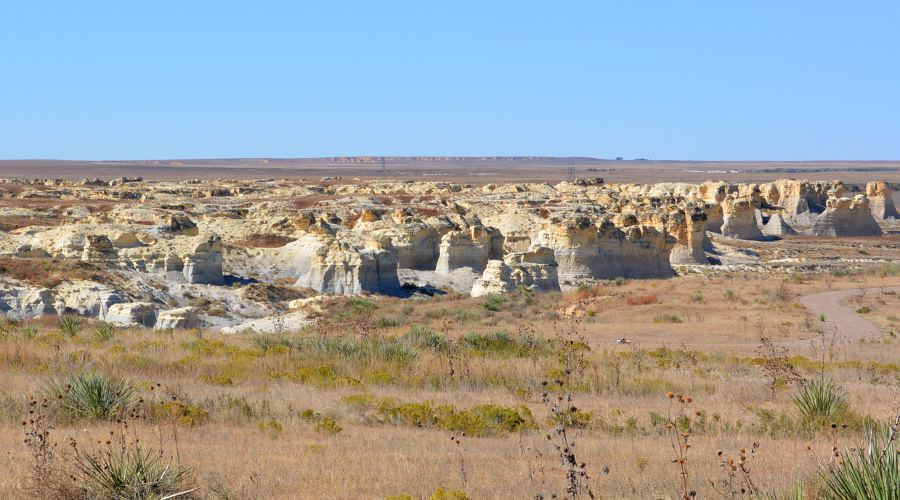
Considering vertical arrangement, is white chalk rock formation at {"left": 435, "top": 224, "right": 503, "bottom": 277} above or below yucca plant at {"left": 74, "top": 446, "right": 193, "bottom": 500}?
below

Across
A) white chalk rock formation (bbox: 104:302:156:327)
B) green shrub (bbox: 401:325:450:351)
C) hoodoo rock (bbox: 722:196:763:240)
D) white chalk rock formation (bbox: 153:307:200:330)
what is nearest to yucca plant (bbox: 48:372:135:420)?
green shrub (bbox: 401:325:450:351)

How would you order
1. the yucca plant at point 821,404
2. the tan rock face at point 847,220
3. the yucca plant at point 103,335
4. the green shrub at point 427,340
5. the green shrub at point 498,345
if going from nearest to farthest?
the yucca plant at point 821,404
the green shrub at point 498,345
the green shrub at point 427,340
the yucca plant at point 103,335
the tan rock face at point 847,220

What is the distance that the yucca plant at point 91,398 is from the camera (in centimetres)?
891

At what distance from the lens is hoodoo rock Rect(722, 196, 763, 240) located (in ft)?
192

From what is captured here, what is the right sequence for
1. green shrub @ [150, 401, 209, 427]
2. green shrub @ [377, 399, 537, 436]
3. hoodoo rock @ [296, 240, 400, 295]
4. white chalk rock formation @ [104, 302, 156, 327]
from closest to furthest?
green shrub @ [150, 401, 209, 427]
green shrub @ [377, 399, 537, 436]
white chalk rock formation @ [104, 302, 156, 327]
hoodoo rock @ [296, 240, 400, 295]

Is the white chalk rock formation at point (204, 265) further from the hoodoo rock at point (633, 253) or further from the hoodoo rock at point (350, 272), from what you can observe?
the hoodoo rock at point (633, 253)

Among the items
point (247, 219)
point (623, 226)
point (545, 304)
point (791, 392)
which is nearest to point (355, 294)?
point (545, 304)

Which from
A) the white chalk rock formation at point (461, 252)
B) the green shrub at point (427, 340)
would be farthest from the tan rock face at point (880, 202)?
the green shrub at point (427, 340)

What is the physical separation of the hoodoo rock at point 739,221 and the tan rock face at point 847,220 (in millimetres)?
6595

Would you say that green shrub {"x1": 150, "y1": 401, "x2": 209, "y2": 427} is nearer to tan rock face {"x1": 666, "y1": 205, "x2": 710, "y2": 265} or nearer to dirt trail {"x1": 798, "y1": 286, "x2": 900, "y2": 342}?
dirt trail {"x1": 798, "y1": 286, "x2": 900, "y2": 342}

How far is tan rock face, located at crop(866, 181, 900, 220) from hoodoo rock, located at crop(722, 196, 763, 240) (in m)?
19.6

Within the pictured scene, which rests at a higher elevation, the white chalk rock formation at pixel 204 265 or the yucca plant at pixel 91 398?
the yucca plant at pixel 91 398

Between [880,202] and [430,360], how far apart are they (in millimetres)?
69946

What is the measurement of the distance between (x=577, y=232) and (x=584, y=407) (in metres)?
28.2
